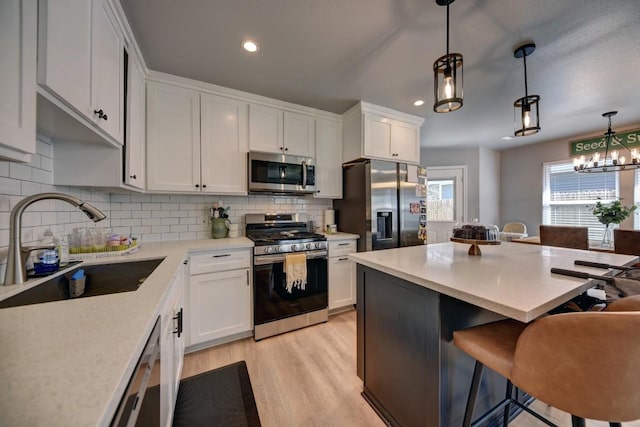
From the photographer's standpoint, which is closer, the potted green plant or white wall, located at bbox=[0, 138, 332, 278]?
white wall, located at bbox=[0, 138, 332, 278]

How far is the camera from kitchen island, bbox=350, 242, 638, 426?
925 millimetres

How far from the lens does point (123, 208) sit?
7.06ft

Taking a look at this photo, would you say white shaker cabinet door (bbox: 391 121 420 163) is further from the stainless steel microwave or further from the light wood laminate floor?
the light wood laminate floor

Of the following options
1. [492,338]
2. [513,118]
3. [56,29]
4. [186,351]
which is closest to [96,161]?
[56,29]

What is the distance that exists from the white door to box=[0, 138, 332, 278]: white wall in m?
2.89

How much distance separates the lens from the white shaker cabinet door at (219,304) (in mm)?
1964

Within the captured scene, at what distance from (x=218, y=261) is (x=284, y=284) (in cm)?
66

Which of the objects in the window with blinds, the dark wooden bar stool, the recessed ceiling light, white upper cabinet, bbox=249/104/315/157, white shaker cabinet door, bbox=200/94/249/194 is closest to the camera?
the dark wooden bar stool

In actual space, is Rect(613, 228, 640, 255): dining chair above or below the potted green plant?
below

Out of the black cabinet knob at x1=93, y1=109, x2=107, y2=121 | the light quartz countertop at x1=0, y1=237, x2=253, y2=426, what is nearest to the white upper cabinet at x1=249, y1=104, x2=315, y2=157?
the black cabinet knob at x1=93, y1=109, x2=107, y2=121

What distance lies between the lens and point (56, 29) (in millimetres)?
864

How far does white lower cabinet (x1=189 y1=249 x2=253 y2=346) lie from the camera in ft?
6.44

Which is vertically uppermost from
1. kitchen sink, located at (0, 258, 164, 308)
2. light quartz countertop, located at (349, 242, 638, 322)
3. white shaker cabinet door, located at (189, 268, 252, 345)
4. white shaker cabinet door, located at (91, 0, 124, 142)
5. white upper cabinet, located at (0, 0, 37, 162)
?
white shaker cabinet door, located at (91, 0, 124, 142)

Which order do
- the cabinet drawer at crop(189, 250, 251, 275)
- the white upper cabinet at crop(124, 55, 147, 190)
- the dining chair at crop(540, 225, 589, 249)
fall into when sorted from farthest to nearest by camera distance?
the dining chair at crop(540, 225, 589, 249)
the cabinet drawer at crop(189, 250, 251, 275)
the white upper cabinet at crop(124, 55, 147, 190)
